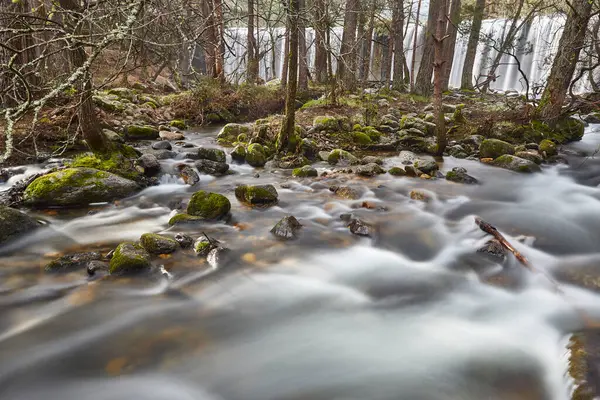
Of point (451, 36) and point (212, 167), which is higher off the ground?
point (451, 36)

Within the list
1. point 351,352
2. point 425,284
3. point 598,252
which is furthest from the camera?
point 598,252

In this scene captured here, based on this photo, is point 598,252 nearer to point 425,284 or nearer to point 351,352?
point 425,284

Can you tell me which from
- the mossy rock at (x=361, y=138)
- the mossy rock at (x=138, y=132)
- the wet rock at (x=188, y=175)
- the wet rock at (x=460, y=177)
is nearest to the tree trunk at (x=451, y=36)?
the mossy rock at (x=361, y=138)

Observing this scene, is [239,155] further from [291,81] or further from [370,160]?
[370,160]

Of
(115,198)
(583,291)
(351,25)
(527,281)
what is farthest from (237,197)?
(351,25)

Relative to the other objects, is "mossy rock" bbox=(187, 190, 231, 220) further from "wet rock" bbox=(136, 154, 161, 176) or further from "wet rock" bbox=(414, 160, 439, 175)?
"wet rock" bbox=(414, 160, 439, 175)

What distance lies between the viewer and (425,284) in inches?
Answer: 170

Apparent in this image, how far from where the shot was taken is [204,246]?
454 cm

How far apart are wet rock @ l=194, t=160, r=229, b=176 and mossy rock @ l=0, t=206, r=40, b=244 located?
343cm

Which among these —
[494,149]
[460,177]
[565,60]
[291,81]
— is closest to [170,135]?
[291,81]

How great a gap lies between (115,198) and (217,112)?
8.18 meters

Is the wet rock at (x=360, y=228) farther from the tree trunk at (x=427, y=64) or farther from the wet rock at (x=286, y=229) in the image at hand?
the tree trunk at (x=427, y=64)

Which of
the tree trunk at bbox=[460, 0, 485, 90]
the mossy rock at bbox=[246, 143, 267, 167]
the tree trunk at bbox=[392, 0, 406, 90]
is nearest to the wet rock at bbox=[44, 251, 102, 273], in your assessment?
the mossy rock at bbox=[246, 143, 267, 167]

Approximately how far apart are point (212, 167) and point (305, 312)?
500cm
